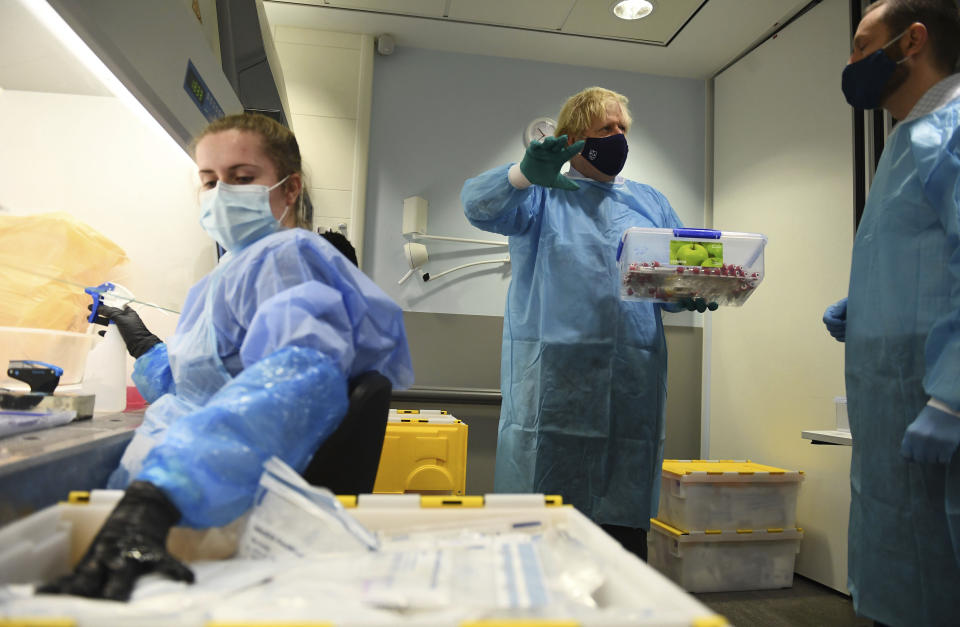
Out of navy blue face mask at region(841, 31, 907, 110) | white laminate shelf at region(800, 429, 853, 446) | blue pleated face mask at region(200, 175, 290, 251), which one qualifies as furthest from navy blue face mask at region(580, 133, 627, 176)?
white laminate shelf at region(800, 429, 853, 446)

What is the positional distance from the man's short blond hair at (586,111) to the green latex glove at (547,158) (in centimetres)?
23

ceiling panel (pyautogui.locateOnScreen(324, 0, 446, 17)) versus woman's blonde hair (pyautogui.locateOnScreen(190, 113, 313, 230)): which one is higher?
ceiling panel (pyautogui.locateOnScreen(324, 0, 446, 17))

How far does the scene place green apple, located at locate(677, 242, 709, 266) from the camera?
152cm

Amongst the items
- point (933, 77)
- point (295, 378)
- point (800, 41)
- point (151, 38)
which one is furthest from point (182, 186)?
point (800, 41)

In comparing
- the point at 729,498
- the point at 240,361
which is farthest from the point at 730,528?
the point at 240,361

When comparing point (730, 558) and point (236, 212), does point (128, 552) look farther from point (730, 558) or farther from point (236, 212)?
point (730, 558)

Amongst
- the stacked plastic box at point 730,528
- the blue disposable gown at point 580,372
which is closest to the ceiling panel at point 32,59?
the blue disposable gown at point 580,372

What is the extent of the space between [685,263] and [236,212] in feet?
3.64

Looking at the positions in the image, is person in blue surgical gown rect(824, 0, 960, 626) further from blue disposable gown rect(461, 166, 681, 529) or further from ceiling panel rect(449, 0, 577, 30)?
ceiling panel rect(449, 0, 577, 30)

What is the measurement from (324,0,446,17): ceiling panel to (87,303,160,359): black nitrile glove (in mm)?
2138

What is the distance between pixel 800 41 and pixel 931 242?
194 cm

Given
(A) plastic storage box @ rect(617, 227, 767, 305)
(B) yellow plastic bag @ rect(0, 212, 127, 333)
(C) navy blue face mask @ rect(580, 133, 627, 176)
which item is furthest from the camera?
(C) navy blue face mask @ rect(580, 133, 627, 176)

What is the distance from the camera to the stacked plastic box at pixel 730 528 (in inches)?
89.9

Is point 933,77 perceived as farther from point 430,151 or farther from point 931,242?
point 430,151
